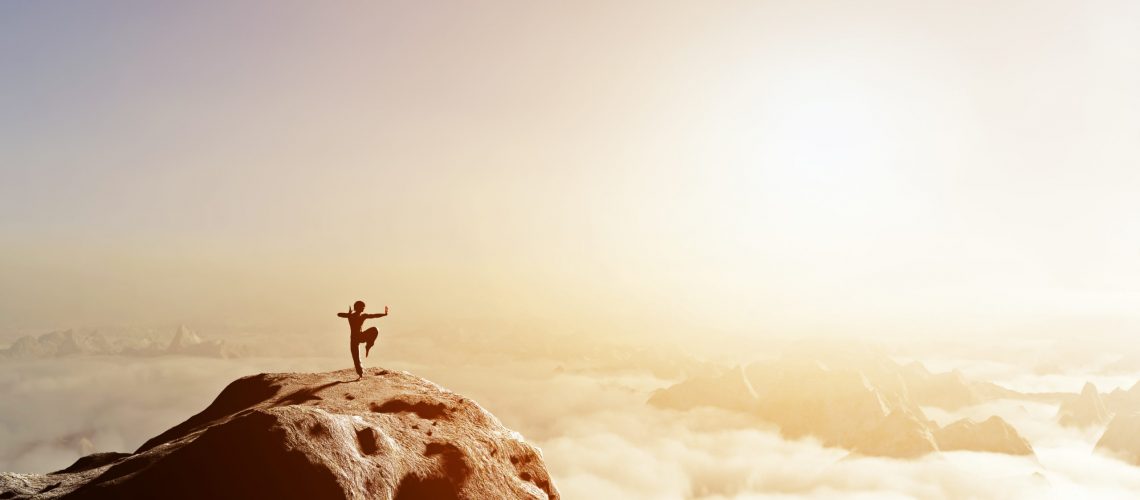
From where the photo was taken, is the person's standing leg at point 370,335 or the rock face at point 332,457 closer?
the rock face at point 332,457

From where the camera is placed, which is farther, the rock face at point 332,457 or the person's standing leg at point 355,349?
the person's standing leg at point 355,349

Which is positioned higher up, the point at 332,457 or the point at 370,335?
the point at 370,335

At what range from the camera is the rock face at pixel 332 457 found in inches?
728

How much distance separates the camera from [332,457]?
20.2m

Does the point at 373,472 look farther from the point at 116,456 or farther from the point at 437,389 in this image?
the point at 116,456

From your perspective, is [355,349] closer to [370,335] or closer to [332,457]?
[370,335]

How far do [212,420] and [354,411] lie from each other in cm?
1226

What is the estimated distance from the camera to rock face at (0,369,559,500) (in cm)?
1848

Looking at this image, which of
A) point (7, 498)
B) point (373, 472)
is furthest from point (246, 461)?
point (7, 498)

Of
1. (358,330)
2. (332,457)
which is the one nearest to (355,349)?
(358,330)

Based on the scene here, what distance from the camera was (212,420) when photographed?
32688 millimetres

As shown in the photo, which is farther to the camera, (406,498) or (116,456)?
(116,456)

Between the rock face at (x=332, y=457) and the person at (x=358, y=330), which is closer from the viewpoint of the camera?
the rock face at (x=332, y=457)

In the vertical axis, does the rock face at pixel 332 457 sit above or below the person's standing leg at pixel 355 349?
below
